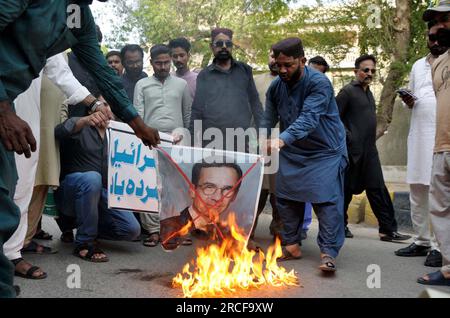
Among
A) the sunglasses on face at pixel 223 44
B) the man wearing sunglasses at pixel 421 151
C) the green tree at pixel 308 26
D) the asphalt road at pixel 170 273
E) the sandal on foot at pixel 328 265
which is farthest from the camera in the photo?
the green tree at pixel 308 26

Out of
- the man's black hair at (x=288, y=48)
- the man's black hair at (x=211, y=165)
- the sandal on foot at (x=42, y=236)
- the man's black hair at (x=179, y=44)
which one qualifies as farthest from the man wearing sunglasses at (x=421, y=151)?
the sandal on foot at (x=42, y=236)

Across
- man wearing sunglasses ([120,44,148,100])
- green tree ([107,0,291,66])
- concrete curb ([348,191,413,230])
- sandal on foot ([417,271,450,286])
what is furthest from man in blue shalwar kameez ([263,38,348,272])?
green tree ([107,0,291,66])

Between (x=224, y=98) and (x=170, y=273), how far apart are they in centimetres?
217

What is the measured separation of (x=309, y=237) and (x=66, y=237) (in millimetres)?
2596

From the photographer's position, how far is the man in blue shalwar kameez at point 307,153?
15.3 feet

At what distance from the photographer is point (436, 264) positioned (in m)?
4.89

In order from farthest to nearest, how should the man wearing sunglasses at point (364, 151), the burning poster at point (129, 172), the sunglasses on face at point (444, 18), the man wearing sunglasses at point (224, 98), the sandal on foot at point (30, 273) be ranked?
the man wearing sunglasses at point (364, 151), the man wearing sunglasses at point (224, 98), the burning poster at point (129, 172), the sunglasses on face at point (444, 18), the sandal on foot at point (30, 273)

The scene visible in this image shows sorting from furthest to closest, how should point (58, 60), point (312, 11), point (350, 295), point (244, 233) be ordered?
point (312, 11) < point (58, 60) < point (244, 233) < point (350, 295)

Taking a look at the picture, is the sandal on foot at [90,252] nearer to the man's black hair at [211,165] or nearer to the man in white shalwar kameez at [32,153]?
the man in white shalwar kameez at [32,153]

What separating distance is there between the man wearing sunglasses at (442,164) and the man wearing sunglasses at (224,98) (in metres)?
2.00

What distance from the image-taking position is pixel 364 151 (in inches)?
249

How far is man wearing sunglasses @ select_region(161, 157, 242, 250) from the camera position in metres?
4.23
